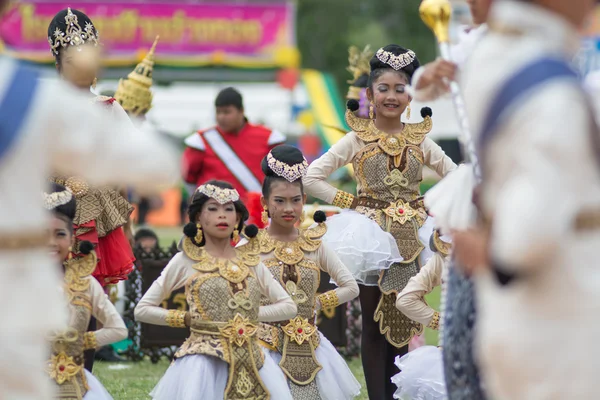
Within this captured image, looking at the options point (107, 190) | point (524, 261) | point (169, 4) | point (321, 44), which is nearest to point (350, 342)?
point (107, 190)

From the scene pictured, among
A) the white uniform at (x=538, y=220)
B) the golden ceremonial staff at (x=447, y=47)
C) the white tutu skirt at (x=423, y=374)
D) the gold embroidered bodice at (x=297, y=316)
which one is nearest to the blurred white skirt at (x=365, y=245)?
the gold embroidered bodice at (x=297, y=316)

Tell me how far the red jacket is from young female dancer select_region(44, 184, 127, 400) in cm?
507

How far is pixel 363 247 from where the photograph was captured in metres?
7.33

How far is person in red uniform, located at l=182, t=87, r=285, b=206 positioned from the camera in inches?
437

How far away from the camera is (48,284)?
11.3 feet

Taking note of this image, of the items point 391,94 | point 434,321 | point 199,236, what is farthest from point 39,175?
point 391,94

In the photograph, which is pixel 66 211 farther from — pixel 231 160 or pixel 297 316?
pixel 231 160

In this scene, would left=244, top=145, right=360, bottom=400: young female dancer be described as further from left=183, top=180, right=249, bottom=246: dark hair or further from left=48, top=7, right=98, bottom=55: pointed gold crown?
left=48, top=7, right=98, bottom=55: pointed gold crown

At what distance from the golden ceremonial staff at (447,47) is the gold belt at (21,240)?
1397 millimetres

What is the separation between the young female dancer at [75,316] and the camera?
5.74 m

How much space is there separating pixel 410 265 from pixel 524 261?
174 inches

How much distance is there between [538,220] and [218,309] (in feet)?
11.2

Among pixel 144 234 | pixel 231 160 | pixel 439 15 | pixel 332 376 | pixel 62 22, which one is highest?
pixel 62 22

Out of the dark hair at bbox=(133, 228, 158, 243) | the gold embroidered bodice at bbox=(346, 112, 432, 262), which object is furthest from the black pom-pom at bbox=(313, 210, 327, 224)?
the dark hair at bbox=(133, 228, 158, 243)
